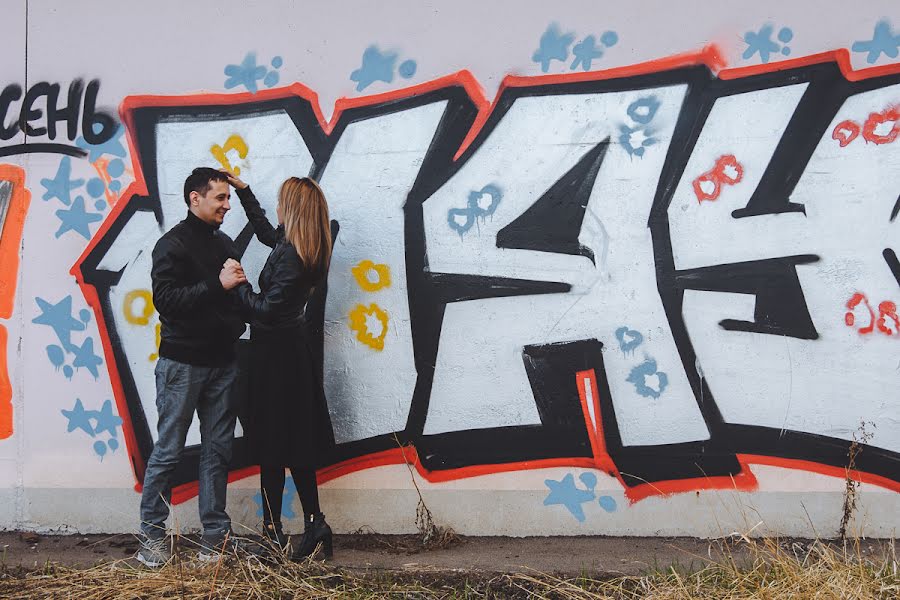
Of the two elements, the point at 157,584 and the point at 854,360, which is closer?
the point at 157,584

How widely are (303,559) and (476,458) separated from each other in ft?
3.15

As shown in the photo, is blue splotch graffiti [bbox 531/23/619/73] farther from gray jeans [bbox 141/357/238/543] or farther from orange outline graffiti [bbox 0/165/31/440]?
orange outline graffiti [bbox 0/165/31/440]

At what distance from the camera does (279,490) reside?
392 centimetres

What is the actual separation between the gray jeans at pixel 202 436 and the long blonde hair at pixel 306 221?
69 centimetres

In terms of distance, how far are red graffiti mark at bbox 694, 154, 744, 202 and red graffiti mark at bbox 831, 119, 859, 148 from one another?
0.46 metres

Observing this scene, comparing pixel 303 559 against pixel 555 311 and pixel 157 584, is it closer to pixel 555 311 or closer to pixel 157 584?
pixel 157 584

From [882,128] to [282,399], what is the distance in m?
3.06

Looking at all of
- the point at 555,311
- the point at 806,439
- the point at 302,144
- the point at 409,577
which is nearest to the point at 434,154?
the point at 302,144

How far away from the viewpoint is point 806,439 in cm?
397

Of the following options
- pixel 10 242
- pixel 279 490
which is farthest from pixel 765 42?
pixel 10 242

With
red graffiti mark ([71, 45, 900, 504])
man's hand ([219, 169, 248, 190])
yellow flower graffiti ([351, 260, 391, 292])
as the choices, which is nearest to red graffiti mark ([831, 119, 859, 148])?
red graffiti mark ([71, 45, 900, 504])

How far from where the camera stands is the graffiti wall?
3957mm

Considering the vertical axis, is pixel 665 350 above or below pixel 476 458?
above

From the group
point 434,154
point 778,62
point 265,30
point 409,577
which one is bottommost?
point 409,577
